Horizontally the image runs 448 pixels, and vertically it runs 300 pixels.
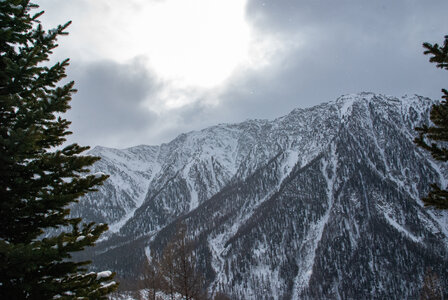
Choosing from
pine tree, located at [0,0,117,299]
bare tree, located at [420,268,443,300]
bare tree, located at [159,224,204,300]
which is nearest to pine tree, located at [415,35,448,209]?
pine tree, located at [0,0,117,299]

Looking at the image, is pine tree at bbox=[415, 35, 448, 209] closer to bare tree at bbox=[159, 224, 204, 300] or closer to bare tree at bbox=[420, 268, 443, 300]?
bare tree at bbox=[159, 224, 204, 300]

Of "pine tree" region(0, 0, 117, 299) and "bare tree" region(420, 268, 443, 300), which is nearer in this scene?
"pine tree" region(0, 0, 117, 299)

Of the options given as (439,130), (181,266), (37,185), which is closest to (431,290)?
(181,266)

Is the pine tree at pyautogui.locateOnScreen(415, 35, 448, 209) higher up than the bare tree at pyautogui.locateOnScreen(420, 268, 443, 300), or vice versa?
the pine tree at pyautogui.locateOnScreen(415, 35, 448, 209)

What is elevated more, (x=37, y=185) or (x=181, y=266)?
(x=37, y=185)

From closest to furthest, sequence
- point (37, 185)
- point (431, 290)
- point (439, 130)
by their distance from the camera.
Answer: point (37, 185)
point (439, 130)
point (431, 290)

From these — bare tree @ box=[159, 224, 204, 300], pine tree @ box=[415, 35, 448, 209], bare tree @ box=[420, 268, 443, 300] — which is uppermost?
pine tree @ box=[415, 35, 448, 209]

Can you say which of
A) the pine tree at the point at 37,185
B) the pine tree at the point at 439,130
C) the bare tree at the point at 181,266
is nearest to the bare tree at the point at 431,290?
the bare tree at the point at 181,266

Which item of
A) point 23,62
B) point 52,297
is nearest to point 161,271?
point 52,297

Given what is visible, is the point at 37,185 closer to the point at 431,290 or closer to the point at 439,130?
the point at 439,130

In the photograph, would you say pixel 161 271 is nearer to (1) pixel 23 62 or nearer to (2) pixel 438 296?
(1) pixel 23 62

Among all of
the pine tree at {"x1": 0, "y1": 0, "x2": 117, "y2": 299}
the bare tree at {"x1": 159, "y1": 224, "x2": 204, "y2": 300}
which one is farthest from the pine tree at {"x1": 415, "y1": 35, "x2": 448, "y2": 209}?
the bare tree at {"x1": 159, "y1": 224, "x2": 204, "y2": 300}

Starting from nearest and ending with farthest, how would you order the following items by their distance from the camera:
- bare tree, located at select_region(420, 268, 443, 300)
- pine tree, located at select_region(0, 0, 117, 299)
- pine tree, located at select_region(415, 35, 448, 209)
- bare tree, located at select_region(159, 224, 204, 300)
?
pine tree, located at select_region(0, 0, 117, 299), pine tree, located at select_region(415, 35, 448, 209), bare tree, located at select_region(159, 224, 204, 300), bare tree, located at select_region(420, 268, 443, 300)

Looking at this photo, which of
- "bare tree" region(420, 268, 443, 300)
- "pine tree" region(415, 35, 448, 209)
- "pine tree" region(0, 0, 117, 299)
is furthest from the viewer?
"bare tree" region(420, 268, 443, 300)
